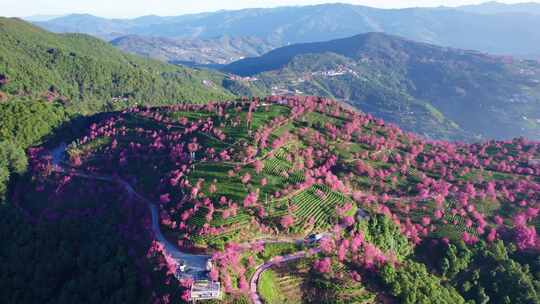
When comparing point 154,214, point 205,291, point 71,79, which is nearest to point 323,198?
point 154,214

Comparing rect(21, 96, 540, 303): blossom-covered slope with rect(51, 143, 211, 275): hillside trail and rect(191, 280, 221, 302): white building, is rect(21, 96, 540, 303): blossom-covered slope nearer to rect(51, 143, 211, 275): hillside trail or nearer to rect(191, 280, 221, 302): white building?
rect(51, 143, 211, 275): hillside trail

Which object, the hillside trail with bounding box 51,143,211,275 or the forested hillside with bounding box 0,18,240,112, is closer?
the hillside trail with bounding box 51,143,211,275

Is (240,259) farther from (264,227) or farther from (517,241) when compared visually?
(517,241)

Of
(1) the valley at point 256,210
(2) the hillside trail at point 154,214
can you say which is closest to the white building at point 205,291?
(1) the valley at point 256,210

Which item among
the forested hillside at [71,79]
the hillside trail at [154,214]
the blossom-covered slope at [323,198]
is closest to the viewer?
the hillside trail at [154,214]

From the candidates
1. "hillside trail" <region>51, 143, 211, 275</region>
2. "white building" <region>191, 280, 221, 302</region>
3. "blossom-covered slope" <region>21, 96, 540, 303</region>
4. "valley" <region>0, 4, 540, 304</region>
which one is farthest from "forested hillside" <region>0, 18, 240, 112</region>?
"white building" <region>191, 280, 221, 302</region>

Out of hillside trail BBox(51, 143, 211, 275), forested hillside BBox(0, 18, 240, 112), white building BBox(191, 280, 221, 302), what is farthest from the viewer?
forested hillside BBox(0, 18, 240, 112)

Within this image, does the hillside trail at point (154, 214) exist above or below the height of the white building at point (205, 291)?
below

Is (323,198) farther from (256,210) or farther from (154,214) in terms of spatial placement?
(154,214)

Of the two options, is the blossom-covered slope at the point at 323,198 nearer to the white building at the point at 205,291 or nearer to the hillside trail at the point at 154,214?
the hillside trail at the point at 154,214

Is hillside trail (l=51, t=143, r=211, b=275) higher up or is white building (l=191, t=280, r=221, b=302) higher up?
white building (l=191, t=280, r=221, b=302)

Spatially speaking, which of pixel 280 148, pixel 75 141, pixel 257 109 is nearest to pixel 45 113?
pixel 75 141
